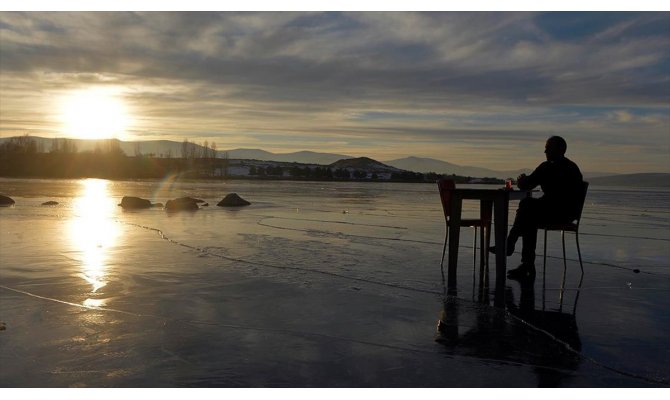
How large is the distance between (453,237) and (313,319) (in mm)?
2091

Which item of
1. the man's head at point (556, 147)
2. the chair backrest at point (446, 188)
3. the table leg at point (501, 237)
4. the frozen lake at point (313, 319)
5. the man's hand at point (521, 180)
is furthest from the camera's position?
the man's head at point (556, 147)

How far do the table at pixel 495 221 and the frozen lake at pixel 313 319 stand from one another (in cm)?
25

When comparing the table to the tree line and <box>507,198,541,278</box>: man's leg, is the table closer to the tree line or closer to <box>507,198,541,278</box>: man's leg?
<box>507,198,541,278</box>: man's leg

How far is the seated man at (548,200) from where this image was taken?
679 cm

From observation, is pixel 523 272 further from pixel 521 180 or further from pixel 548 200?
pixel 521 180

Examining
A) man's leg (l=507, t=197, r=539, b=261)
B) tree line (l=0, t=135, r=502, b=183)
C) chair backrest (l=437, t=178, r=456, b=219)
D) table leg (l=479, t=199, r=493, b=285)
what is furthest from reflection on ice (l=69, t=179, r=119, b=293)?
tree line (l=0, t=135, r=502, b=183)

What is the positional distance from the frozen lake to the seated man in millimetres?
370

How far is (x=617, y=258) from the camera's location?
843 cm

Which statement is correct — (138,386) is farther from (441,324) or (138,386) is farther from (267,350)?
(441,324)

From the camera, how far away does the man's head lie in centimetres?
688

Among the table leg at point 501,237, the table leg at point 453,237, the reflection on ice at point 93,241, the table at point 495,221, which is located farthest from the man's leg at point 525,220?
the reflection on ice at point 93,241

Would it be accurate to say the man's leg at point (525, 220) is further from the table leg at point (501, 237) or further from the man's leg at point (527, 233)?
the table leg at point (501, 237)

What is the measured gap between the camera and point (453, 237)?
6.11 metres

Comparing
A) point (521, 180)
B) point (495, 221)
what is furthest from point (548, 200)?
point (495, 221)
